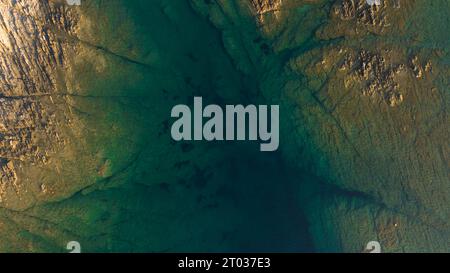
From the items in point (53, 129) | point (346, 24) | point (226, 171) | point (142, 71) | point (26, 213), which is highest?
point (346, 24)

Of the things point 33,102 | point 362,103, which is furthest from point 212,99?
point 33,102

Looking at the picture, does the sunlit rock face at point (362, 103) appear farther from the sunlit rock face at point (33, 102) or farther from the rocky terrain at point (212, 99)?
the sunlit rock face at point (33, 102)

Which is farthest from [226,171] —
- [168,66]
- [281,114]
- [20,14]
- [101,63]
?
[20,14]

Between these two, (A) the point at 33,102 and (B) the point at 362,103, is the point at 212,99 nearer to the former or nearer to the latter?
(B) the point at 362,103

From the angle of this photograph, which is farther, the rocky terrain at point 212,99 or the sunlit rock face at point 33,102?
the sunlit rock face at point 33,102

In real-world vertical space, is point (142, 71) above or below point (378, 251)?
above

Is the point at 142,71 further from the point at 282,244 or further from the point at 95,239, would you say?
the point at 282,244

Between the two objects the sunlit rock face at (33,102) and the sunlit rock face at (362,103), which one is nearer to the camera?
the sunlit rock face at (362,103)

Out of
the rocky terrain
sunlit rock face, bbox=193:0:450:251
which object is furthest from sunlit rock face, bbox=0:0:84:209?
sunlit rock face, bbox=193:0:450:251

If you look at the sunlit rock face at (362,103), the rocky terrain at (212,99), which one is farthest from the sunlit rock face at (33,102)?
the sunlit rock face at (362,103)

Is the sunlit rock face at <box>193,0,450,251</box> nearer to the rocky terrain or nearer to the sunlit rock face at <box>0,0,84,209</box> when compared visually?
the rocky terrain

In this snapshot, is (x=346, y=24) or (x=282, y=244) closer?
(x=346, y=24)
